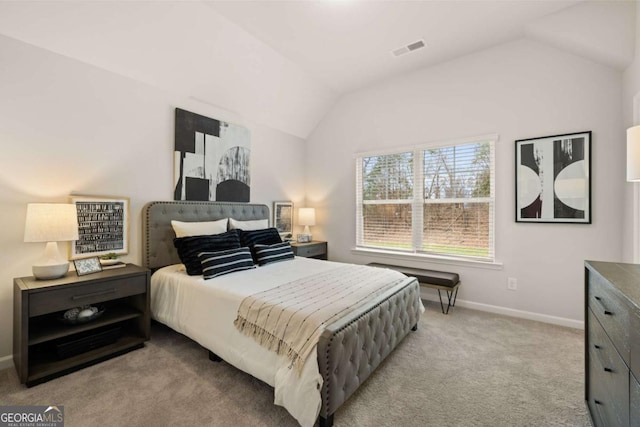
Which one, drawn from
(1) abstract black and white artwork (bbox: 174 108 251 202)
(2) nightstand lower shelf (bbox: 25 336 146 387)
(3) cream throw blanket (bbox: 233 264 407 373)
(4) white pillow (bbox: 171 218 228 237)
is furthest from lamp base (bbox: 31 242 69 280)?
(3) cream throw blanket (bbox: 233 264 407 373)

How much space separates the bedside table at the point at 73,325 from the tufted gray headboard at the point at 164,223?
1.09 feet

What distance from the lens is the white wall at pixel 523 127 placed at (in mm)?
2715

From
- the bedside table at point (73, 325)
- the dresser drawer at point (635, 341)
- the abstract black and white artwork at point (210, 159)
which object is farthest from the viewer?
the abstract black and white artwork at point (210, 159)

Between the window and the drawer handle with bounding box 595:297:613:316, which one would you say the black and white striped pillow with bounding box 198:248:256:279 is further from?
the drawer handle with bounding box 595:297:613:316

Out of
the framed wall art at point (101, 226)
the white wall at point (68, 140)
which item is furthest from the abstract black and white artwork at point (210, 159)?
the framed wall art at point (101, 226)

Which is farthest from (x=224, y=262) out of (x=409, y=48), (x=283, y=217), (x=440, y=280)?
(x=409, y=48)

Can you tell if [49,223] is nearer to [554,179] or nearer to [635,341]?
[635,341]

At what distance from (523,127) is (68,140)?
4564 mm

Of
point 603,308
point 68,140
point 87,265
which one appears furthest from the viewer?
point 68,140

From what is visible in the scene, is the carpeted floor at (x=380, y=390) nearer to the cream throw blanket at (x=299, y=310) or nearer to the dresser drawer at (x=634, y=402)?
the cream throw blanket at (x=299, y=310)

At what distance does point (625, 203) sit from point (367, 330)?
278cm

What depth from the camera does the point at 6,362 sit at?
2.13 metres

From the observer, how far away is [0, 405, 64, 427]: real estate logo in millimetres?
1607

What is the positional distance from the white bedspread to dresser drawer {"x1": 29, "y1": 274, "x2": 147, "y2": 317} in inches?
11.3
